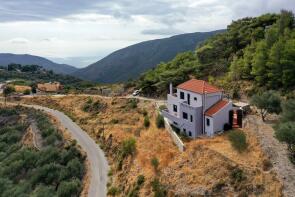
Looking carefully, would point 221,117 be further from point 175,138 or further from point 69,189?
point 69,189

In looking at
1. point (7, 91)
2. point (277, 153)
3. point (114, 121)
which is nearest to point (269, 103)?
point (277, 153)

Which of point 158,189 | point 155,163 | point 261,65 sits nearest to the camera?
point 158,189

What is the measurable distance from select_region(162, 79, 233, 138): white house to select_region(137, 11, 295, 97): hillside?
11.6m

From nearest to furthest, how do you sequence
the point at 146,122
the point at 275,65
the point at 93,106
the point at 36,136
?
1. the point at 275,65
2. the point at 146,122
3. the point at 36,136
4. the point at 93,106

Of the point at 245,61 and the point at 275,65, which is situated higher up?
the point at 245,61

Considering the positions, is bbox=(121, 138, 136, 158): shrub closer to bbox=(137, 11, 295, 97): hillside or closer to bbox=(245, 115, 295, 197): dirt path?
bbox=(245, 115, 295, 197): dirt path

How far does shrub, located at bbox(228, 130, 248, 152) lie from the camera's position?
32.9 m

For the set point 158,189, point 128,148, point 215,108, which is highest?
point 215,108

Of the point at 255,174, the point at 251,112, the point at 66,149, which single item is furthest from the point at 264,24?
the point at 255,174

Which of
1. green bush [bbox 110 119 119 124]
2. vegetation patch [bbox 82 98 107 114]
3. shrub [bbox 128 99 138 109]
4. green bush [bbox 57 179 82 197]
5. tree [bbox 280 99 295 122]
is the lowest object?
green bush [bbox 57 179 82 197]

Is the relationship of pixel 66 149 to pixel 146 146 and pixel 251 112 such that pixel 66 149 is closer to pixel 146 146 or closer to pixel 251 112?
pixel 146 146

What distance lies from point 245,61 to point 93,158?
28.7 m

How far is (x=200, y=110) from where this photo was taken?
41219 mm

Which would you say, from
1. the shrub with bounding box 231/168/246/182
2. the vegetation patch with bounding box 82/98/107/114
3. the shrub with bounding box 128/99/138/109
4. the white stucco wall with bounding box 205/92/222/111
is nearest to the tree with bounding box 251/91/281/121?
the white stucco wall with bounding box 205/92/222/111
